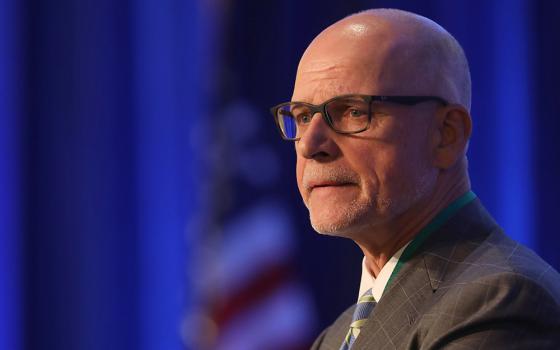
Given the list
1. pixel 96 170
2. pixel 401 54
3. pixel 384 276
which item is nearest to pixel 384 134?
pixel 401 54

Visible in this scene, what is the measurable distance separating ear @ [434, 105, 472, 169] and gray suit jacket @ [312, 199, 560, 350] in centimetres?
10

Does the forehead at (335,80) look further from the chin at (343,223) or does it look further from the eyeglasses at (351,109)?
the chin at (343,223)

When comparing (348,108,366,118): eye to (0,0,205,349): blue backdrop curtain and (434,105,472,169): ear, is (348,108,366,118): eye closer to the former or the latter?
(434,105,472,169): ear

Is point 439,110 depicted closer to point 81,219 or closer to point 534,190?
point 534,190

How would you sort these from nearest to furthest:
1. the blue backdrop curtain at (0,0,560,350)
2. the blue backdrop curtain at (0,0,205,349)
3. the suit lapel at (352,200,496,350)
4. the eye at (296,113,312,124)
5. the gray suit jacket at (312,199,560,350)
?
the gray suit jacket at (312,199,560,350)
the suit lapel at (352,200,496,350)
the eye at (296,113,312,124)
the blue backdrop curtain at (0,0,560,350)
the blue backdrop curtain at (0,0,205,349)

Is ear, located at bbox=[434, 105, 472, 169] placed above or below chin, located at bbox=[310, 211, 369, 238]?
above

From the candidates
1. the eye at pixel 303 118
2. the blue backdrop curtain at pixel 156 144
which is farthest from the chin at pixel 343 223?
the blue backdrop curtain at pixel 156 144

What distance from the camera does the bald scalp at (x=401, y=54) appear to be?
1811 millimetres

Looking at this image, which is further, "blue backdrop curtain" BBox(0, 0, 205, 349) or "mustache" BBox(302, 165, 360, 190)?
"blue backdrop curtain" BBox(0, 0, 205, 349)

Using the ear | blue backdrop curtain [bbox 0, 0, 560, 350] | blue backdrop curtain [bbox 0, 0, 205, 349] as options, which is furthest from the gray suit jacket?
blue backdrop curtain [bbox 0, 0, 205, 349]

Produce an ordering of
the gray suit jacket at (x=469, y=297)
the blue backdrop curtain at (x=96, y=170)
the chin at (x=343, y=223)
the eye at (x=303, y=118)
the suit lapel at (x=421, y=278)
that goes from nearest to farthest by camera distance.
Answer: the gray suit jacket at (x=469, y=297)
the suit lapel at (x=421, y=278)
the chin at (x=343, y=223)
the eye at (x=303, y=118)
the blue backdrop curtain at (x=96, y=170)

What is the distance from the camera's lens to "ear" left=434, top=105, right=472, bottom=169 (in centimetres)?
184

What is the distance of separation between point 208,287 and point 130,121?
2.55 ft

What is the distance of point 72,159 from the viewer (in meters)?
3.64
